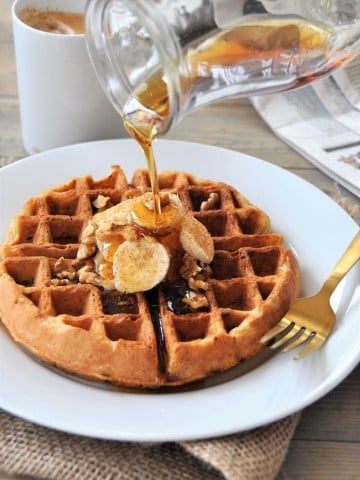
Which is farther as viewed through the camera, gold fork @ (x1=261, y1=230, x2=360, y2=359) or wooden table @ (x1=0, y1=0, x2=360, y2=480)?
gold fork @ (x1=261, y1=230, x2=360, y2=359)

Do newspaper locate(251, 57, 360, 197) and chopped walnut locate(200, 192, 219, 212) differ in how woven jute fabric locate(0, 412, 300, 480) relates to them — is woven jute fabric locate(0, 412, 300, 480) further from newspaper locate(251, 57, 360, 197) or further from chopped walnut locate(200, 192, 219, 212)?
newspaper locate(251, 57, 360, 197)

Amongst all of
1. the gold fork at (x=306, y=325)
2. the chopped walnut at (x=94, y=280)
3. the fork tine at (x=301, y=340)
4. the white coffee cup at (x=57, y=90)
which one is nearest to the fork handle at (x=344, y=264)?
the gold fork at (x=306, y=325)

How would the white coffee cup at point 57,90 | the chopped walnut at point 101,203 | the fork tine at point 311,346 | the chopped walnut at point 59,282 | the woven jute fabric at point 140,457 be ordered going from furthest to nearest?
the white coffee cup at point 57,90 → the chopped walnut at point 101,203 → the chopped walnut at point 59,282 → the fork tine at point 311,346 → the woven jute fabric at point 140,457

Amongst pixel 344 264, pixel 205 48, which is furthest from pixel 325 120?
pixel 205 48

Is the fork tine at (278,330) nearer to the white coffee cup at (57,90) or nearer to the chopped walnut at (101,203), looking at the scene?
the chopped walnut at (101,203)

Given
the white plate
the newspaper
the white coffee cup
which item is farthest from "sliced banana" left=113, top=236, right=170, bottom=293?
the newspaper

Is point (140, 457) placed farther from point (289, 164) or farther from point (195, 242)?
point (289, 164)
